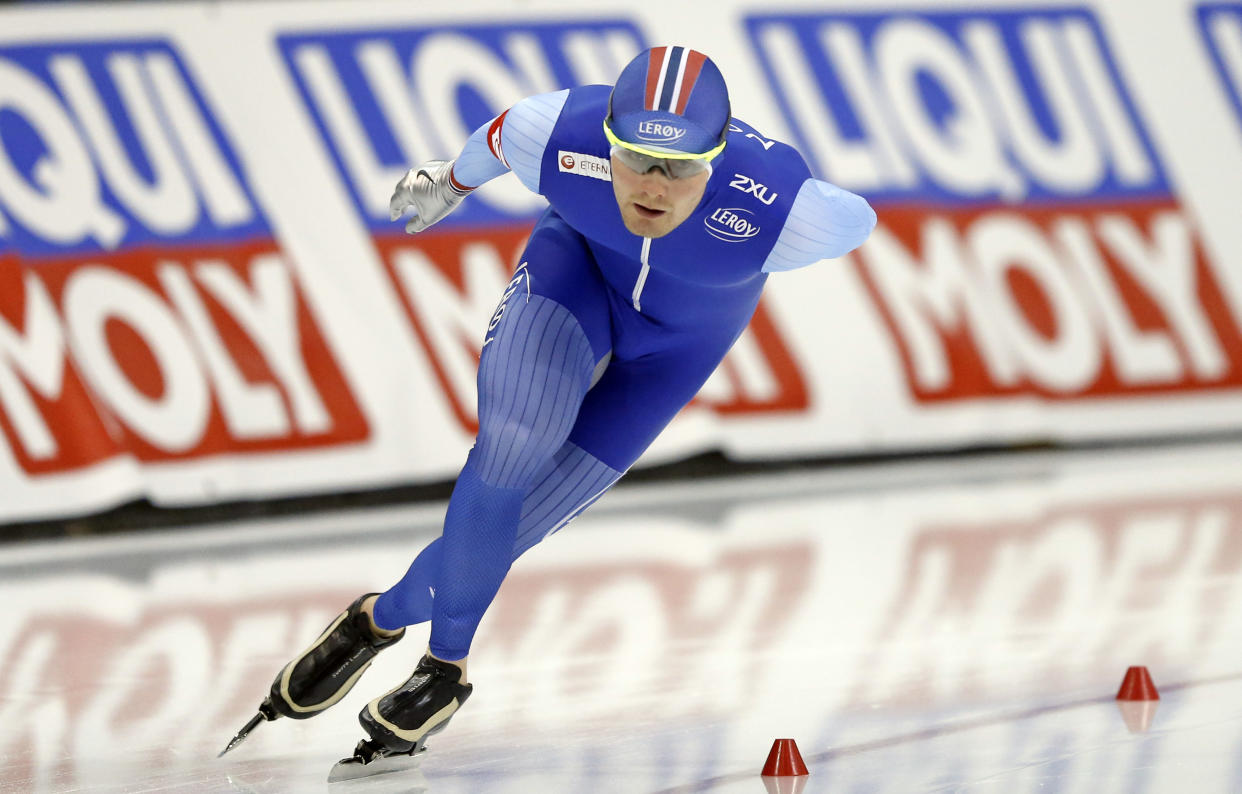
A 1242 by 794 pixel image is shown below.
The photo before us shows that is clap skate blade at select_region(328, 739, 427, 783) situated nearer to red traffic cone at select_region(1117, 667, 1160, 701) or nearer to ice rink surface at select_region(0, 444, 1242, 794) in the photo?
ice rink surface at select_region(0, 444, 1242, 794)

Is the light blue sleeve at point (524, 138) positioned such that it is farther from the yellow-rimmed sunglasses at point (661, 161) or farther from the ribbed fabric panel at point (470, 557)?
the ribbed fabric panel at point (470, 557)

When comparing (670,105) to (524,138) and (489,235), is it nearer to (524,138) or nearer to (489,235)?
(524,138)

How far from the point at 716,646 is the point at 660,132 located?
7.54 feet

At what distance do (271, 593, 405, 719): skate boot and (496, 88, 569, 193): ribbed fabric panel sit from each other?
1.02 meters

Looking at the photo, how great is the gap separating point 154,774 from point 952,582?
3406mm

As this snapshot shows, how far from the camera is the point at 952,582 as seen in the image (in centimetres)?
621

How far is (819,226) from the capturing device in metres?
3.52

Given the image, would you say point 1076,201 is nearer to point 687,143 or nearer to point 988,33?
point 988,33

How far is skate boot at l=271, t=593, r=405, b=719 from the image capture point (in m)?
3.79

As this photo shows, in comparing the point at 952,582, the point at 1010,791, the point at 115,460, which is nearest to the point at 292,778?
the point at 1010,791

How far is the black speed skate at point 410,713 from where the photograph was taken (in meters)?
3.52

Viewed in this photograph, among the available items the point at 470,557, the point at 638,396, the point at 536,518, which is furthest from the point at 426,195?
the point at 470,557

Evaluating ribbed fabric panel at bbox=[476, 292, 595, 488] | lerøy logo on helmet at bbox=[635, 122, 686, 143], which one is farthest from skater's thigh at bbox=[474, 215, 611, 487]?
lerøy logo on helmet at bbox=[635, 122, 686, 143]

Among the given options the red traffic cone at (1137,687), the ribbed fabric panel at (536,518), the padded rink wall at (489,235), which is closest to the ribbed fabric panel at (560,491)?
the ribbed fabric panel at (536,518)
